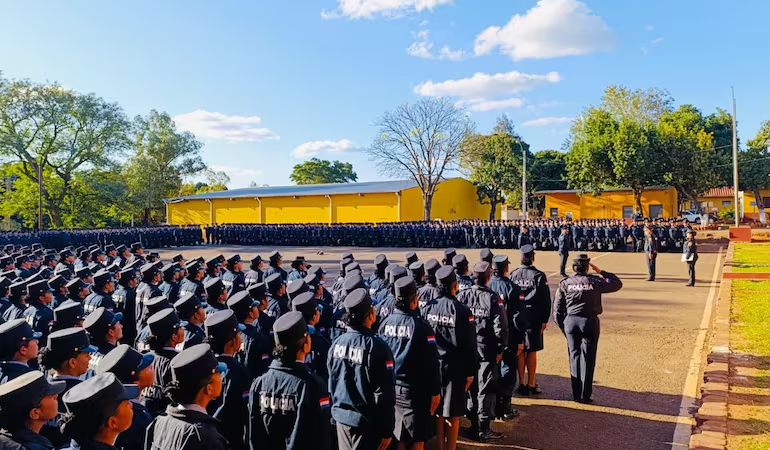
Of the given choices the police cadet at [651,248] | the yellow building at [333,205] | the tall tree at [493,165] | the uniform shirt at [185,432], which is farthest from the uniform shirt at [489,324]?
the tall tree at [493,165]

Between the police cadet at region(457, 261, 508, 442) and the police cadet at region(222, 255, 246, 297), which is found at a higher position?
the police cadet at region(222, 255, 246, 297)

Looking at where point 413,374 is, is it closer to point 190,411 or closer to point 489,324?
point 489,324

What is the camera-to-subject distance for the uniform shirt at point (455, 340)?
4.50 m

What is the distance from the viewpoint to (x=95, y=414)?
2.16m

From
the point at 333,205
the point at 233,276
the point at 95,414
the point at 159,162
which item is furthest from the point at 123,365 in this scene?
the point at 159,162

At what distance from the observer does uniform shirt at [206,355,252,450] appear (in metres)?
3.38

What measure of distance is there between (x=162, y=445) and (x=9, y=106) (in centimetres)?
4419

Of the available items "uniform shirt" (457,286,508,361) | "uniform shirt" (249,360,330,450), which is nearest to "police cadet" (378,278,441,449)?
"uniform shirt" (249,360,330,450)

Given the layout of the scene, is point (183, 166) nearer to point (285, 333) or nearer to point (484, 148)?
point (484, 148)

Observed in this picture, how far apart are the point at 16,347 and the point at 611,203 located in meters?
42.3

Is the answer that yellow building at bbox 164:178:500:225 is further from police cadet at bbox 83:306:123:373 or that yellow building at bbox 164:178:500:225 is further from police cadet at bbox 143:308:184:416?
police cadet at bbox 143:308:184:416

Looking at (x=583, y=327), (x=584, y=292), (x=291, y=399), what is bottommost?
(x=583, y=327)

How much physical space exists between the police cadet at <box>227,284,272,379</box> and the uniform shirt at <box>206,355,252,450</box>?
2.33ft

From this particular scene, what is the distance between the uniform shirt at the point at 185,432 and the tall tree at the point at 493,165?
4286cm
